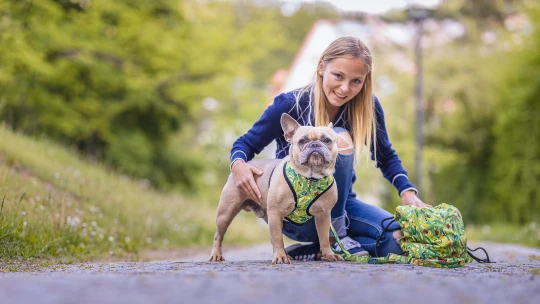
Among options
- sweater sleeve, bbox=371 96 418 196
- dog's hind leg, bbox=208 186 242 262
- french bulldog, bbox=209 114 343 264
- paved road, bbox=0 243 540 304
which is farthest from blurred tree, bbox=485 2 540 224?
paved road, bbox=0 243 540 304

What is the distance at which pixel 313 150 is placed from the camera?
341 centimetres

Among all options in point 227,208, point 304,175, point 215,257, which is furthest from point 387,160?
Answer: point 215,257

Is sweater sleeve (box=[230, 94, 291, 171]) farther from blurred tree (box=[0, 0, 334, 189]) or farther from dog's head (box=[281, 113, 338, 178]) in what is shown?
blurred tree (box=[0, 0, 334, 189])

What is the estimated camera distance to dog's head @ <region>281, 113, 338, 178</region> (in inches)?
135

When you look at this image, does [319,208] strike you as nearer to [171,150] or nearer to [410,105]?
[171,150]

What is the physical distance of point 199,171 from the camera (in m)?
14.3

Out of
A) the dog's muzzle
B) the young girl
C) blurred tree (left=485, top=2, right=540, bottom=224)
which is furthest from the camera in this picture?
blurred tree (left=485, top=2, right=540, bottom=224)

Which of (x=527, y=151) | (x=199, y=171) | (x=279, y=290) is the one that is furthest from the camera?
(x=199, y=171)

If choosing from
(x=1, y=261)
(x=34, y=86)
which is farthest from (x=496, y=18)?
(x=1, y=261)

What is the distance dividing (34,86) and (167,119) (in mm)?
3115

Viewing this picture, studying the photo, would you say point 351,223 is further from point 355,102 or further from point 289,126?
point 289,126

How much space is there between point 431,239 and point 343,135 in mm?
925

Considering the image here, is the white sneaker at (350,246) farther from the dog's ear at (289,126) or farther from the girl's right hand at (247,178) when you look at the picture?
the dog's ear at (289,126)

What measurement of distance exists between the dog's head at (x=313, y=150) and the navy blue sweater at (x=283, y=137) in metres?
0.44
